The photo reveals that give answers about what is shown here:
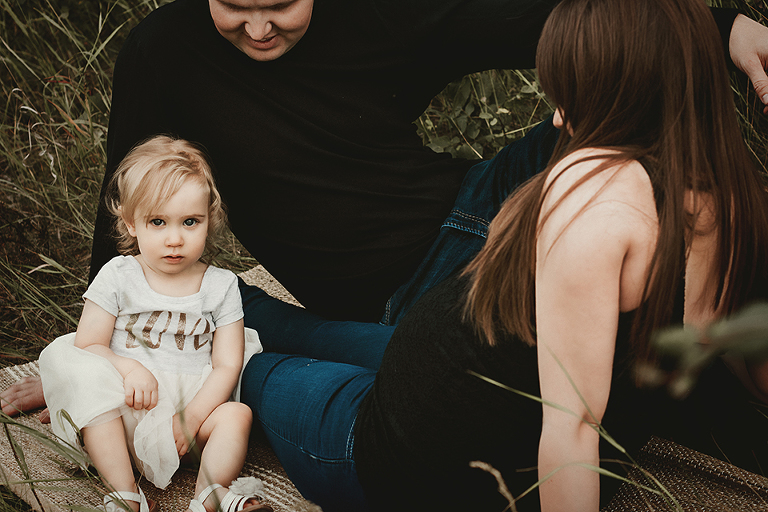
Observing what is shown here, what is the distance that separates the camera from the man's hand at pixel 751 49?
119 cm

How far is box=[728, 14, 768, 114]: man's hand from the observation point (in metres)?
1.19

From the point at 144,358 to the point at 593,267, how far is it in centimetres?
116

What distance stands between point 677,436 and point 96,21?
3.70 meters

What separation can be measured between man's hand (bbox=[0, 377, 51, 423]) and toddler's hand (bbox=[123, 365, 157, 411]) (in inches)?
19.1

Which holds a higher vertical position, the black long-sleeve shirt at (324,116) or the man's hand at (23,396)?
the black long-sleeve shirt at (324,116)

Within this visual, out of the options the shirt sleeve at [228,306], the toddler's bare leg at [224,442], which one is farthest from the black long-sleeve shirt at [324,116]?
the toddler's bare leg at [224,442]

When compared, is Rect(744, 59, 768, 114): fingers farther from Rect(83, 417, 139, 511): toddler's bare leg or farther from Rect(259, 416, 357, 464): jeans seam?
Rect(83, 417, 139, 511): toddler's bare leg

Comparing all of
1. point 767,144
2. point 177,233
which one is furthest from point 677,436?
point 177,233

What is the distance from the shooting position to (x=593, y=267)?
80 cm

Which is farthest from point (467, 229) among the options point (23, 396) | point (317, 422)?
point (23, 396)

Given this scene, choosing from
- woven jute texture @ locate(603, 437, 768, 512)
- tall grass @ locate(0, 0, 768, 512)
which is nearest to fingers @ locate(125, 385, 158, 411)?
tall grass @ locate(0, 0, 768, 512)

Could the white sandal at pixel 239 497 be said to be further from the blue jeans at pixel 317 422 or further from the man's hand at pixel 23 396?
the man's hand at pixel 23 396

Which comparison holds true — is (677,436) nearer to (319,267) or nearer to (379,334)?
(379,334)

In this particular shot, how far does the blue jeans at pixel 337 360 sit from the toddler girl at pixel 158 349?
0.33ft
